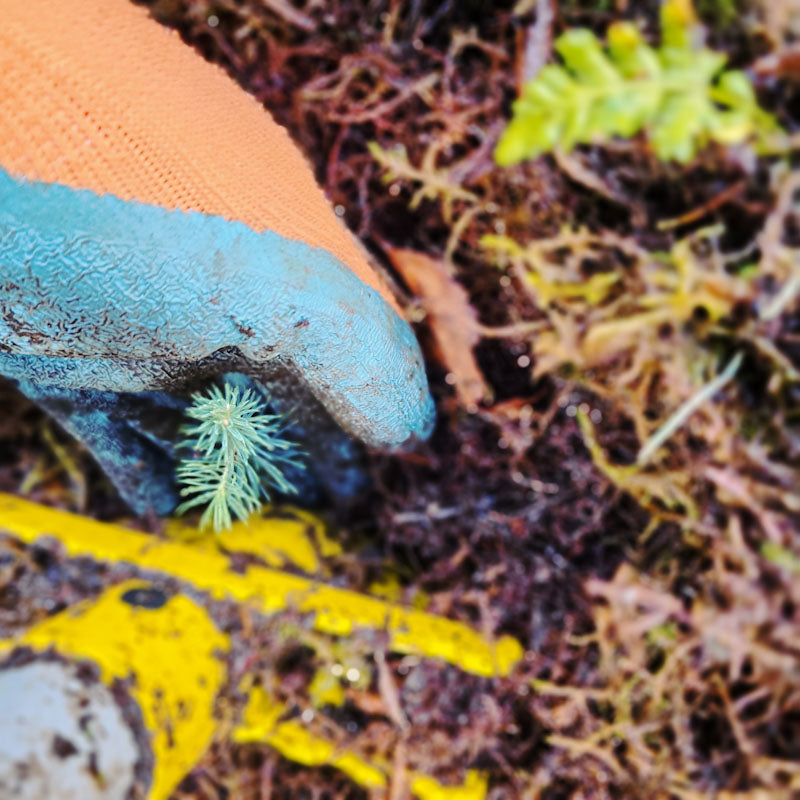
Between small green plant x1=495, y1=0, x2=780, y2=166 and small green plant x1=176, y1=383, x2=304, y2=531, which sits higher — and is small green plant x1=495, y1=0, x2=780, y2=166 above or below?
above

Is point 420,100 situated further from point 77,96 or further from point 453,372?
point 77,96

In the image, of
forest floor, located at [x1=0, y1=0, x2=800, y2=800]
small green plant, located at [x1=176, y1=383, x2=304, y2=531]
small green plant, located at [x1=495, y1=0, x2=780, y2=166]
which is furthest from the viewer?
forest floor, located at [x1=0, y1=0, x2=800, y2=800]

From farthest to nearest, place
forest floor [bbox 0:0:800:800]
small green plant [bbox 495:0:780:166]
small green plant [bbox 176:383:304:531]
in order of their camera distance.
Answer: forest floor [bbox 0:0:800:800], small green plant [bbox 495:0:780:166], small green plant [bbox 176:383:304:531]

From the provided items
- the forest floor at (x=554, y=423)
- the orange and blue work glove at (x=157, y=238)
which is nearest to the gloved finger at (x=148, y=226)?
the orange and blue work glove at (x=157, y=238)

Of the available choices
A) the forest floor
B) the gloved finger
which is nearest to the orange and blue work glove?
the gloved finger

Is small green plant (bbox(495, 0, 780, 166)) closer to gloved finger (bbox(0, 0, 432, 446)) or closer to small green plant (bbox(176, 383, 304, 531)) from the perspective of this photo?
gloved finger (bbox(0, 0, 432, 446))

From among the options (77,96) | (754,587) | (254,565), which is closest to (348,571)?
(254,565)

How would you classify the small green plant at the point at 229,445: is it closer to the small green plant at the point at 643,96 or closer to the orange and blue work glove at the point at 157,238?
the orange and blue work glove at the point at 157,238

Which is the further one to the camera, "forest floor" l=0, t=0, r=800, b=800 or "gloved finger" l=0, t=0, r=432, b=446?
"forest floor" l=0, t=0, r=800, b=800
